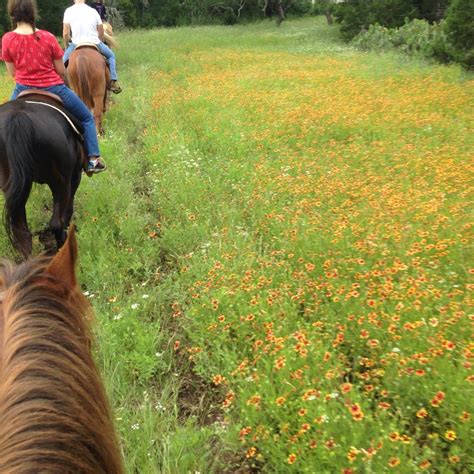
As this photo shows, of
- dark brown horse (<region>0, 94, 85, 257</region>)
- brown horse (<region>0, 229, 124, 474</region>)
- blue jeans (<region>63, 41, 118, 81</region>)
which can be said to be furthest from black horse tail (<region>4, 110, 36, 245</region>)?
blue jeans (<region>63, 41, 118, 81</region>)

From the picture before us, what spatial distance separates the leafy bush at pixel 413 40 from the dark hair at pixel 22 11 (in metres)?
12.1

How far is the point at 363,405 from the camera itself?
109 inches

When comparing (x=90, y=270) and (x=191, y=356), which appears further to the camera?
(x=90, y=270)

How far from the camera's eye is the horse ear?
1460 mm

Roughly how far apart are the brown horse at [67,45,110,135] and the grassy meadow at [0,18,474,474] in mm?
1194

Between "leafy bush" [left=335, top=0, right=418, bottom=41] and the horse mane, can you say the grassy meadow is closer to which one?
the horse mane

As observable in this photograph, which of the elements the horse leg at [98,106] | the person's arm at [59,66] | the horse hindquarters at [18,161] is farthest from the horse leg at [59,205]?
the horse leg at [98,106]

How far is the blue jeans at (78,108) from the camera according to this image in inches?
211

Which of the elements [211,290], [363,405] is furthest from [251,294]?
[363,405]

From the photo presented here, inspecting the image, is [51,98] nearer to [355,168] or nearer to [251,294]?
[251,294]

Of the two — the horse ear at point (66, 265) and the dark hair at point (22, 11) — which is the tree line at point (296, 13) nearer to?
the dark hair at point (22, 11)

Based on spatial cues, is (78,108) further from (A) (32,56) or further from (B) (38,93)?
(A) (32,56)

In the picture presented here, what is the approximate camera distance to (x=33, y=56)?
16.6ft

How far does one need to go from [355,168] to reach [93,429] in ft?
19.8
